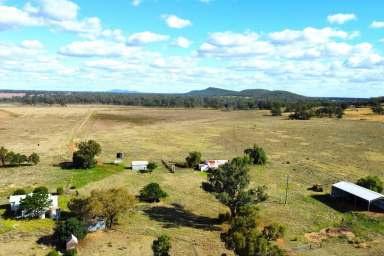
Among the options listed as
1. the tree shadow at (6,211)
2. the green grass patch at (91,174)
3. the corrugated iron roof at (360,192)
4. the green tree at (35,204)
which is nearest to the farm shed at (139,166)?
the green grass patch at (91,174)

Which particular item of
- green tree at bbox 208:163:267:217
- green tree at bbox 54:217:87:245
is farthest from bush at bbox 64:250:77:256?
green tree at bbox 208:163:267:217

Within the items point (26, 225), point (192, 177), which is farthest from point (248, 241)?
point (192, 177)

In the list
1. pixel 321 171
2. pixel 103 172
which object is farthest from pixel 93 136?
pixel 321 171

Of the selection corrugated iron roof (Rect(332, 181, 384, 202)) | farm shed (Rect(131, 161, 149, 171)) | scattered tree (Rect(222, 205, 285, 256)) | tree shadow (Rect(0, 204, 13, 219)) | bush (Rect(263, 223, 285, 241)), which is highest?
scattered tree (Rect(222, 205, 285, 256))

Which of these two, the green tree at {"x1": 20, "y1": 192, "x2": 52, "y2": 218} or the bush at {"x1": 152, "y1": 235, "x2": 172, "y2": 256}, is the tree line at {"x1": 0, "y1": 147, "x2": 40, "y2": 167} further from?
the bush at {"x1": 152, "y1": 235, "x2": 172, "y2": 256}

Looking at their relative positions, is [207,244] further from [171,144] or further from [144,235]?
[171,144]

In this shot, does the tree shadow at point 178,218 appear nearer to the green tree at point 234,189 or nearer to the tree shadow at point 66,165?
the green tree at point 234,189

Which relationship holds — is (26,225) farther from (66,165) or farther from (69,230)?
(66,165)
